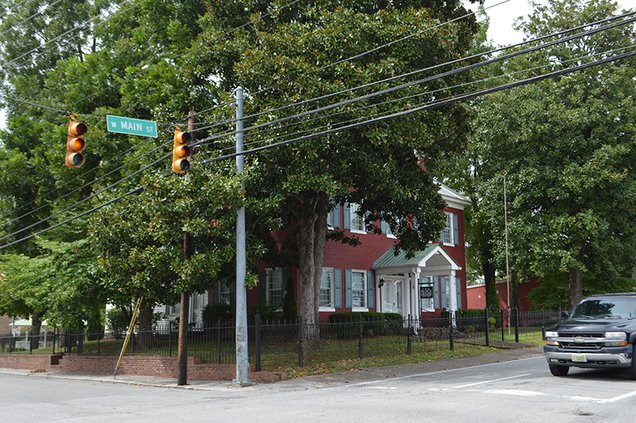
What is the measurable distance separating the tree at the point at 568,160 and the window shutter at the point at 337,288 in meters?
12.1

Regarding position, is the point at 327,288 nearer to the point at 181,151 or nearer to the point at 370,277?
the point at 370,277

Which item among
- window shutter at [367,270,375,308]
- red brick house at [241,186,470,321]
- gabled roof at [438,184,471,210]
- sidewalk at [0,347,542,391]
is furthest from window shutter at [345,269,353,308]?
gabled roof at [438,184,471,210]

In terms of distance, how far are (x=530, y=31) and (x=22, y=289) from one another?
31.8 meters

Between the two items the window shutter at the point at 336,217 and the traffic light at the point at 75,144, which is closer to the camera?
the traffic light at the point at 75,144

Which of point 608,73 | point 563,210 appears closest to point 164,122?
point 563,210

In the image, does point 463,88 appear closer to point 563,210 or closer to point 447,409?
point 447,409

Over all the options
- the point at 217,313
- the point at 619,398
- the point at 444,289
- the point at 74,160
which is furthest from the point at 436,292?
the point at 74,160

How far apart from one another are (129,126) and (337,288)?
16978 millimetres

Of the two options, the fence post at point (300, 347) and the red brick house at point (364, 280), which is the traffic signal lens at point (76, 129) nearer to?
the fence post at point (300, 347)

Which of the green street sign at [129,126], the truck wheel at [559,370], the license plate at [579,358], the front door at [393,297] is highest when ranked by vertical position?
the green street sign at [129,126]

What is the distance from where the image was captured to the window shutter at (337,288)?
29.4 metres

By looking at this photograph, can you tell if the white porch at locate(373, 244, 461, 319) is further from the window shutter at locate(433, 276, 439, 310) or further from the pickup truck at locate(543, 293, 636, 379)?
the pickup truck at locate(543, 293, 636, 379)

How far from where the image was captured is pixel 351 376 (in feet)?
57.8

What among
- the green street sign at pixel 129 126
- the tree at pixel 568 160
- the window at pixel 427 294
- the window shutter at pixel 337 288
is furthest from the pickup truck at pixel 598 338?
the tree at pixel 568 160
